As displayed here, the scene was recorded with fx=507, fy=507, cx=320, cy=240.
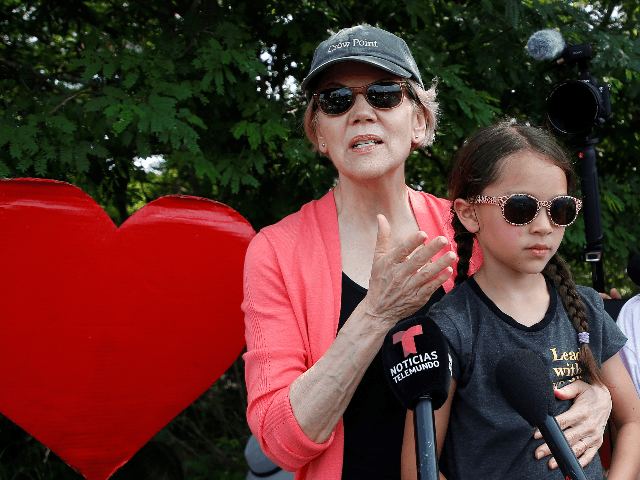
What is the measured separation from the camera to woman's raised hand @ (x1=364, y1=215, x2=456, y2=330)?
132cm

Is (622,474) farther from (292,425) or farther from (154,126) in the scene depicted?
(154,126)

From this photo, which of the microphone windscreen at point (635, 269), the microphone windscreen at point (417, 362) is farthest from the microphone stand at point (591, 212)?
the microphone windscreen at point (417, 362)

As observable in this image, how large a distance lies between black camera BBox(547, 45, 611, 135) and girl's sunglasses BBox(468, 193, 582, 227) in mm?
1261

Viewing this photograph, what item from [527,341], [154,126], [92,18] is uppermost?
[92,18]

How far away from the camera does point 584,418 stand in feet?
4.67

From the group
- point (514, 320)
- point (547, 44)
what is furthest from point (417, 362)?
point (547, 44)

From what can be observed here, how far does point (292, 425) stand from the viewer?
140 centimetres

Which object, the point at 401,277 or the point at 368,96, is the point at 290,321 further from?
the point at 368,96

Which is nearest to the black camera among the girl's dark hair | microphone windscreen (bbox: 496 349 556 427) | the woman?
the woman

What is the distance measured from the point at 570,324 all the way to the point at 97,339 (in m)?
1.78

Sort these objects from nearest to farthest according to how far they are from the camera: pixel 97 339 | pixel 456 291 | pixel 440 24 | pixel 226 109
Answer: pixel 456 291
pixel 97 339
pixel 226 109
pixel 440 24

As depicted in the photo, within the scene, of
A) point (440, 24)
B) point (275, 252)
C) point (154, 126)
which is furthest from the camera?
point (440, 24)

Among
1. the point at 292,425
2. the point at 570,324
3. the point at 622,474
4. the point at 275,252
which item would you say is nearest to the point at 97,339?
the point at 275,252

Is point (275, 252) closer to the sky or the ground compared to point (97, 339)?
closer to the sky
